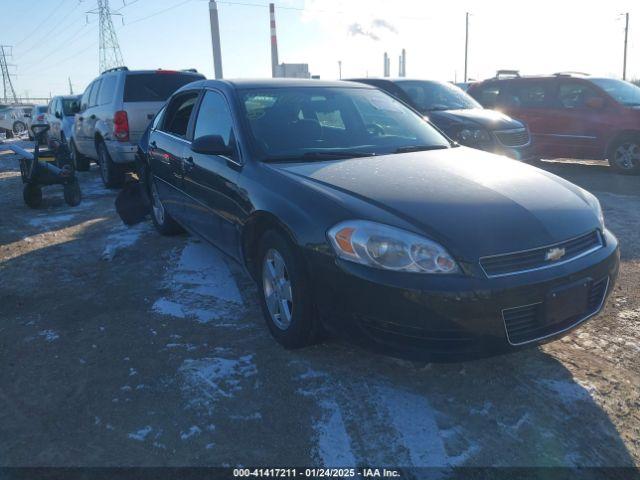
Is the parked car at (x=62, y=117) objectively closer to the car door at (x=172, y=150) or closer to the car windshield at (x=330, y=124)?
the car door at (x=172, y=150)

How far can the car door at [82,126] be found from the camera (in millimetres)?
9609

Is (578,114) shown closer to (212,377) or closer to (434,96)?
(434,96)

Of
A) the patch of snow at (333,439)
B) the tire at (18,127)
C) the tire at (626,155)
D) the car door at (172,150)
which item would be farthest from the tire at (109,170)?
the tire at (18,127)

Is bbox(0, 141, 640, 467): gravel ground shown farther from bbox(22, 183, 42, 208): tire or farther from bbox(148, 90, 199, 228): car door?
bbox(22, 183, 42, 208): tire

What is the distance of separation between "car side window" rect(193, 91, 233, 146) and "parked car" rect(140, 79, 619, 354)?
0.02m

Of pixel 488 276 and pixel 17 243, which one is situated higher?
pixel 488 276

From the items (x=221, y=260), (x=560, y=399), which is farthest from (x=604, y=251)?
(x=221, y=260)

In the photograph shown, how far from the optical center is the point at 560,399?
2660 mm

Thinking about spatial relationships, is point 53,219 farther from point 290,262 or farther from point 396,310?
point 396,310

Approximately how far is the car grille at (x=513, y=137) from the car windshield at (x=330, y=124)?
4.63m

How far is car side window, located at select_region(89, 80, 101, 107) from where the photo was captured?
360 inches

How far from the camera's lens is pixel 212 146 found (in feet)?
11.5

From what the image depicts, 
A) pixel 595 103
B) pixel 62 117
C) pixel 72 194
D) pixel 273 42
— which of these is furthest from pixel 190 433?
pixel 273 42

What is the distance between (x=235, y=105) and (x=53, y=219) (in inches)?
171
